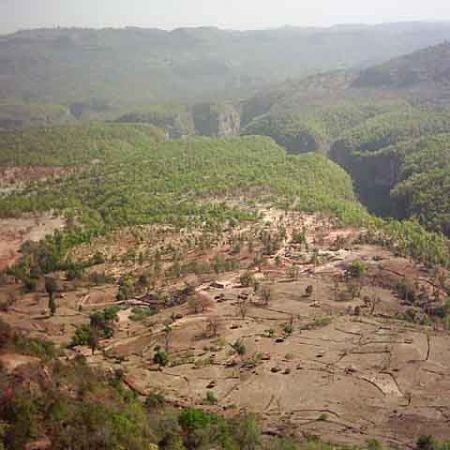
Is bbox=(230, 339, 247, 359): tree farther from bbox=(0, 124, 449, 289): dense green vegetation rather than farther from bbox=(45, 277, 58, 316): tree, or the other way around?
bbox=(0, 124, 449, 289): dense green vegetation

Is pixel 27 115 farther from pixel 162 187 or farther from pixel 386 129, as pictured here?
pixel 162 187

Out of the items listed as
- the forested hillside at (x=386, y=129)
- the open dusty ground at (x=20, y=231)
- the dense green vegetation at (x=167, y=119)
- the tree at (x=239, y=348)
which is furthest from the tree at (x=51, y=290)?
the dense green vegetation at (x=167, y=119)

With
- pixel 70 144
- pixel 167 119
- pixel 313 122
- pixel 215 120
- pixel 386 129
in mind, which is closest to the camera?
pixel 70 144

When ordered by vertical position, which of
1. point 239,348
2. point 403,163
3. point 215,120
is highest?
point 215,120

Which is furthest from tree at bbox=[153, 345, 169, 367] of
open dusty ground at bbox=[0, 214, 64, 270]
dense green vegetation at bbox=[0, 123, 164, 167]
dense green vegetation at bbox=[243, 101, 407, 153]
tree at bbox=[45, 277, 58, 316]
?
dense green vegetation at bbox=[243, 101, 407, 153]

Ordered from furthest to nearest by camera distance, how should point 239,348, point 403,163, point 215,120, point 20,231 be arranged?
point 215,120
point 403,163
point 20,231
point 239,348

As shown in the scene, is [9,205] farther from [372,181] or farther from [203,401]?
[372,181]

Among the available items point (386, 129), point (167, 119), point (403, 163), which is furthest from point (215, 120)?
point (403, 163)
